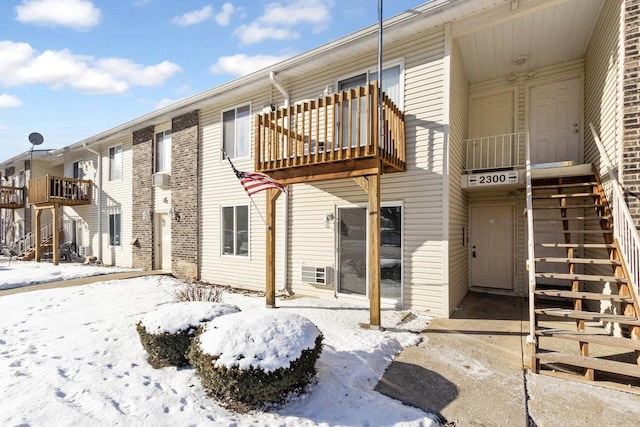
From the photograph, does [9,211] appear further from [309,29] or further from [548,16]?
[548,16]

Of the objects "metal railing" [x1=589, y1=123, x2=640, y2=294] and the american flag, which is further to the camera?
the american flag

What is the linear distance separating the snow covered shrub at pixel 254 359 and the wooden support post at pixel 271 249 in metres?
3.09

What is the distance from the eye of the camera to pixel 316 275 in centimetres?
737

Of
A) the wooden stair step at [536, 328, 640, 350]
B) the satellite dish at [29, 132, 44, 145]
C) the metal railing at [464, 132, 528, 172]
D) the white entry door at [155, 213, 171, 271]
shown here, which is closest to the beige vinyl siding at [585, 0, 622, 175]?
the metal railing at [464, 132, 528, 172]

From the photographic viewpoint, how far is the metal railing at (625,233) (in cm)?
406

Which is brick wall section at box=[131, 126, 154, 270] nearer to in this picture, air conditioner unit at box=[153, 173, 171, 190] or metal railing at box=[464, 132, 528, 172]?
air conditioner unit at box=[153, 173, 171, 190]

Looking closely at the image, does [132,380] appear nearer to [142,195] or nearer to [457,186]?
[457,186]

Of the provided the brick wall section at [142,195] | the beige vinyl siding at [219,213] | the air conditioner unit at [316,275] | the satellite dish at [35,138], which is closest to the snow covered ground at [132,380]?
the air conditioner unit at [316,275]

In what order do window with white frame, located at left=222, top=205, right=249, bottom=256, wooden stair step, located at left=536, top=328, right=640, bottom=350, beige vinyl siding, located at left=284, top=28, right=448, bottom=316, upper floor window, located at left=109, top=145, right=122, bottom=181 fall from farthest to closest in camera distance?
upper floor window, located at left=109, top=145, right=122, bottom=181 → window with white frame, located at left=222, top=205, right=249, bottom=256 → beige vinyl siding, located at left=284, top=28, right=448, bottom=316 → wooden stair step, located at left=536, top=328, right=640, bottom=350

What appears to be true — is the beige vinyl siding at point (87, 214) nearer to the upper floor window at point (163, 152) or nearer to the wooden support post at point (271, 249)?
the upper floor window at point (163, 152)

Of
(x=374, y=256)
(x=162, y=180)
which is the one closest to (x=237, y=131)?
(x=162, y=180)

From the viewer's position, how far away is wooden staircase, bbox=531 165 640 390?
376cm

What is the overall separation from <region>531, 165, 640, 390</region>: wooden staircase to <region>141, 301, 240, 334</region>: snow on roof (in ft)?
13.8

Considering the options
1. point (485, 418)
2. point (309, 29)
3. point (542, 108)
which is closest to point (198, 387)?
point (485, 418)
